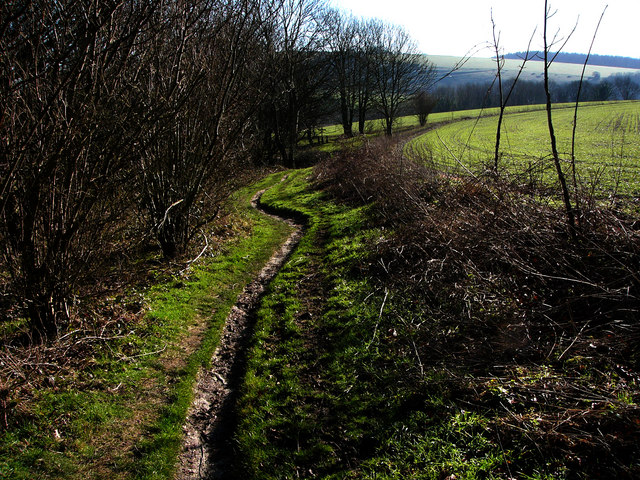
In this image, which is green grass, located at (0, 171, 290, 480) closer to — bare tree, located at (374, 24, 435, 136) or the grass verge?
the grass verge

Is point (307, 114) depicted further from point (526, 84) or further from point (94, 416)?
point (526, 84)

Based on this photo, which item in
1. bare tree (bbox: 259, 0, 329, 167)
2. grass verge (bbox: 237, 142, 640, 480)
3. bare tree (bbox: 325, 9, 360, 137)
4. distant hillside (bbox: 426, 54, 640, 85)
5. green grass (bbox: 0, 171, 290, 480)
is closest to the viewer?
grass verge (bbox: 237, 142, 640, 480)

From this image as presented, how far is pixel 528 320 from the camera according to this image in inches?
206

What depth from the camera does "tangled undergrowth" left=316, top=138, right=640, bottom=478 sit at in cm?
362

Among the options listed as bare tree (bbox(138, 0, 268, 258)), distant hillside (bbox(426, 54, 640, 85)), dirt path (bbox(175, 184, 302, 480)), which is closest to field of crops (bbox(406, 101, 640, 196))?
bare tree (bbox(138, 0, 268, 258))

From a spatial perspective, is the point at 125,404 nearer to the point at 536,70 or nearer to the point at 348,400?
the point at 348,400

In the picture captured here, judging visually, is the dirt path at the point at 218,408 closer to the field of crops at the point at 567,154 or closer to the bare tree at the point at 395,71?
the field of crops at the point at 567,154

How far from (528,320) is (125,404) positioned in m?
5.47

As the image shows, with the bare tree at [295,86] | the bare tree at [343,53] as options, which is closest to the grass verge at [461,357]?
the bare tree at [295,86]

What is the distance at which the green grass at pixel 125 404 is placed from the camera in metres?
4.12

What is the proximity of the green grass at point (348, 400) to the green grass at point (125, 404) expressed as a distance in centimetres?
92

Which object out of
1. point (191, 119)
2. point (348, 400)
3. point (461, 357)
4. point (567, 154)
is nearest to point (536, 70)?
point (567, 154)

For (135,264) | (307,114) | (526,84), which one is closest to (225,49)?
(135,264)

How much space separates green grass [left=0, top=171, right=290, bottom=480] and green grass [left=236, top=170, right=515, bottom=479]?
924 millimetres
